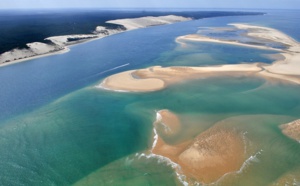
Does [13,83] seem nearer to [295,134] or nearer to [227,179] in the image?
[227,179]

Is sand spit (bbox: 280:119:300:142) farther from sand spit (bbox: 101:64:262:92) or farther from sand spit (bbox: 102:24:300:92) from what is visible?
sand spit (bbox: 101:64:262:92)

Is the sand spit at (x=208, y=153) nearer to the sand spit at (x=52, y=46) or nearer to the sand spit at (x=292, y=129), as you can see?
the sand spit at (x=292, y=129)

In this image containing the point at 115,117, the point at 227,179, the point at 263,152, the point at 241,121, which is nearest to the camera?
the point at 227,179

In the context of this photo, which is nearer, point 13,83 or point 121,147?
point 121,147

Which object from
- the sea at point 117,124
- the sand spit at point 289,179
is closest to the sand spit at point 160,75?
the sea at point 117,124

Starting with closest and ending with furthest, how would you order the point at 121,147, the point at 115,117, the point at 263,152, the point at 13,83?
the point at 263,152 → the point at 121,147 → the point at 115,117 → the point at 13,83

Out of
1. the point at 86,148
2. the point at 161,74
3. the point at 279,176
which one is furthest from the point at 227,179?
the point at 161,74
